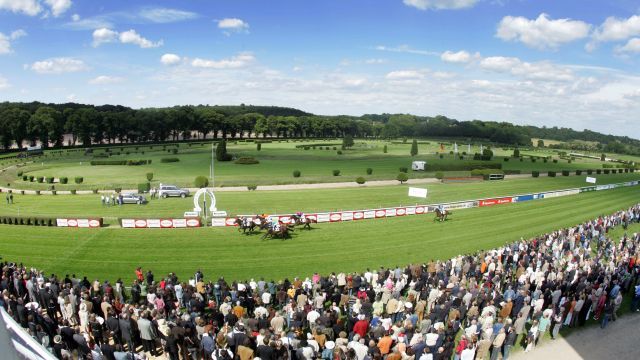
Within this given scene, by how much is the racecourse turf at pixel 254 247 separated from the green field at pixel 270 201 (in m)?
4.79

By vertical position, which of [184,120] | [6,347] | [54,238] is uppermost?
[184,120]

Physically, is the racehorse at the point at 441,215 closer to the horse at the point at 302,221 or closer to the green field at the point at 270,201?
the green field at the point at 270,201

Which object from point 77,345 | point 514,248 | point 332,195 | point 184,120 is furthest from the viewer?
point 184,120

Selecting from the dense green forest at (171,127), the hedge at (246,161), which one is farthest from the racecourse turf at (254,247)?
the dense green forest at (171,127)

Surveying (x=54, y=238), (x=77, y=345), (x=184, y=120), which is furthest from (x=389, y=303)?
(x=184, y=120)

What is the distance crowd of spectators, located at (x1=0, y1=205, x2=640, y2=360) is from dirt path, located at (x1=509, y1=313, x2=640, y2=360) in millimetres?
366

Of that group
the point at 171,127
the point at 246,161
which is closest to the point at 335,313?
the point at 246,161

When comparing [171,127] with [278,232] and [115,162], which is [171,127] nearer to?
[115,162]

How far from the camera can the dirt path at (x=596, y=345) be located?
13805mm

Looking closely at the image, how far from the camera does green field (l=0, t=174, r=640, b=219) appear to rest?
36.0 meters

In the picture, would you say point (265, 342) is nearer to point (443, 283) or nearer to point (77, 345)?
point (77, 345)

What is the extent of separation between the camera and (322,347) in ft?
39.1

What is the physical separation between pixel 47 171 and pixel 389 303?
63928mm

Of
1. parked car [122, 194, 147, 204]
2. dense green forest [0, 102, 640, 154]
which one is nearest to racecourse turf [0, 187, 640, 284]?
parked car [122, 194, 147, 204]
